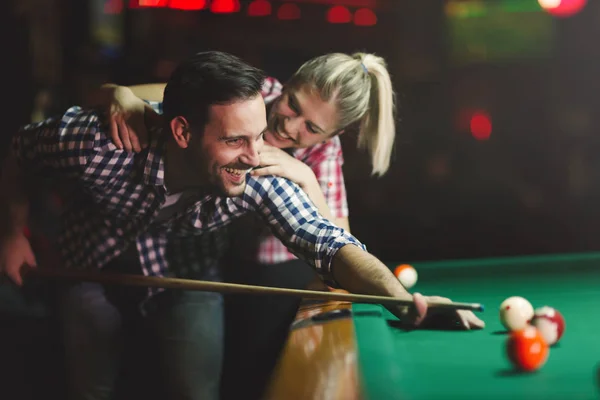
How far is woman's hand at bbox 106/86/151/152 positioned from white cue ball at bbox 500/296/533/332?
4.18 ft

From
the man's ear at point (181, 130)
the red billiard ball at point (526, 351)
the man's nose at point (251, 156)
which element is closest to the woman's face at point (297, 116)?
the man's nose at point (251, 156)

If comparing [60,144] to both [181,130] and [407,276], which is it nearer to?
[181,130]

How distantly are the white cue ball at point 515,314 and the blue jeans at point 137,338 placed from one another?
3.72 ft

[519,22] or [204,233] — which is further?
[519,22]

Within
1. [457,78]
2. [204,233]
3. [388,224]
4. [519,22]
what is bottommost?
[388,224]

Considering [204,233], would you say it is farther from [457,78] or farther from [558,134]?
[558,134]

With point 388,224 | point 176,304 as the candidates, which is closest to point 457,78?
point 388,224

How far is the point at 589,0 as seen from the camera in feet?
15.1

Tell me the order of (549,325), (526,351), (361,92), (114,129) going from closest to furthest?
(526,351)
(549,325)
(114,129)
(361,92)

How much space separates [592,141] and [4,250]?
381cm

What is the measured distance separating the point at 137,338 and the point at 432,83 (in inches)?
66.2

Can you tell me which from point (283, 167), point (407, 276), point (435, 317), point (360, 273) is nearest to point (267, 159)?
point (283, 167)

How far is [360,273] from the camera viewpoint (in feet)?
7.16

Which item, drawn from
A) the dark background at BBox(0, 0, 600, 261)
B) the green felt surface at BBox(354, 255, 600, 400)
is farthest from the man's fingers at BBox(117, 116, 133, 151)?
the green felt surface at BBox(354, 255, 600, 400)
